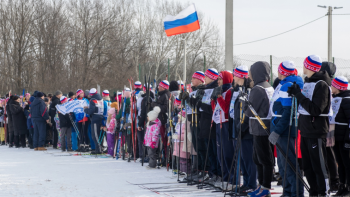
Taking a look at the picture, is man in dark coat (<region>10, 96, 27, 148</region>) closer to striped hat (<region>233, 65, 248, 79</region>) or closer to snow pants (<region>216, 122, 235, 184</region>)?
snow pants (<region>216, 122, 235, 184</region>)

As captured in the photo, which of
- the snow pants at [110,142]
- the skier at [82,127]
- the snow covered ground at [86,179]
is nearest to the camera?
the snow covered ground at [86,179]

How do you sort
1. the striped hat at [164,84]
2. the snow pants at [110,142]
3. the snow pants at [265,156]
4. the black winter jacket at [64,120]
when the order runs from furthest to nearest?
the black winter jacket at [64,120]
the snow pants at [110,142]
the striped hat at [164,84]
the snow pants at [265,156]

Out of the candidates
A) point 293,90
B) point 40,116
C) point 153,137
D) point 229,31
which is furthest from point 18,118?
point 293,90

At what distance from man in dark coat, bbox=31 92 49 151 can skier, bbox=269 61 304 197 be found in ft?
36.1

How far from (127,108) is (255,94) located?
597 cm

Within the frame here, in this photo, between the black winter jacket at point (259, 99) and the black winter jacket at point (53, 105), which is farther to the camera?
the black winter jacket at point (53, 105)

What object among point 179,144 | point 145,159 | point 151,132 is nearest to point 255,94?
point 179,144

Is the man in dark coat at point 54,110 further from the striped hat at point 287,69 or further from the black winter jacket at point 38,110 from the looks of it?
the striped hat at point 287,69

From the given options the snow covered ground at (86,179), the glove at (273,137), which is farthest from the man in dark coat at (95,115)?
the glove at (273,137)

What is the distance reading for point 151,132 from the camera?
973 centimetres

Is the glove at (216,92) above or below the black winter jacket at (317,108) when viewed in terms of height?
above

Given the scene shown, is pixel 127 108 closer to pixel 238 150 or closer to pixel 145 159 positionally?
pixel 145 159

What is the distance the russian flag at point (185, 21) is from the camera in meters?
10.4

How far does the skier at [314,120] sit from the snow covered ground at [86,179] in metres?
1.30
